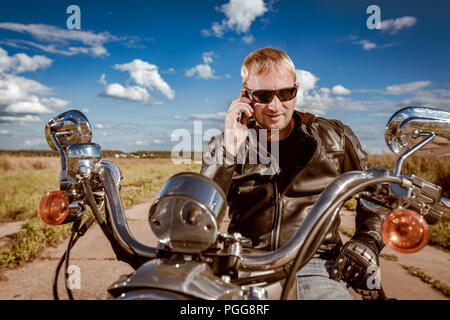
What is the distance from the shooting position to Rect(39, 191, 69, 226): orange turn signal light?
3.74ft

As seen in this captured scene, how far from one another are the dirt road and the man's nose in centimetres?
225

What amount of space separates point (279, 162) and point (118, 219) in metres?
1.32

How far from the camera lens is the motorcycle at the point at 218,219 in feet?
2.68

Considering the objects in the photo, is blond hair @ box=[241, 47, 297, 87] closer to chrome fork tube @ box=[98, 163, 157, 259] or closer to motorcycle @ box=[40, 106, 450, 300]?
motorcycle @ box=[40, 106, 450, 300]

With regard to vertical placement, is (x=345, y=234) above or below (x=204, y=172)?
below

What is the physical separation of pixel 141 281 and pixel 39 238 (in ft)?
14.2

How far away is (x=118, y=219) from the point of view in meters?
1.16

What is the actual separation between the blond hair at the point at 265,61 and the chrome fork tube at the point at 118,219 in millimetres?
1296

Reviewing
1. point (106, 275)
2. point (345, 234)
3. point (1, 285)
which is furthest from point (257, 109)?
point (345, 234)

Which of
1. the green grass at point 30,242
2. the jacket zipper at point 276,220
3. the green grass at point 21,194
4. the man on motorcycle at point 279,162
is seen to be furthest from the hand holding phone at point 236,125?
the green grass at point 21,194

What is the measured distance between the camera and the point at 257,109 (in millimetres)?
2102

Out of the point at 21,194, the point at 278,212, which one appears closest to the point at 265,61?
the point at 278,212

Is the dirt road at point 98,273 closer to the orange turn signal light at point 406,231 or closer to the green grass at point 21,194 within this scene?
the green grass at point 21,194
